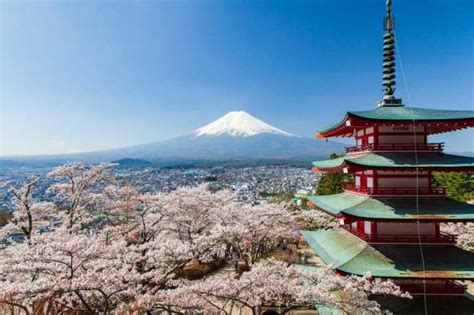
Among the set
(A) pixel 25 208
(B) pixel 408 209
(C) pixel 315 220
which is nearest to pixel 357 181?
(B) pixel 408 209

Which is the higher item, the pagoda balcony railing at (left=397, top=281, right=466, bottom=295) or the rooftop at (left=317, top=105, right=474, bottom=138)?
the rooftop at (left=317, top=105, right=474, bottom=138)

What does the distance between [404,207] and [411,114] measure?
2636mm

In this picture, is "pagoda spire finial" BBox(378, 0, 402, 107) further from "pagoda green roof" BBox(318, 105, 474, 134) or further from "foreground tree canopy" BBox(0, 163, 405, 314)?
"foreground tree canopy" BBox(0, 163, 405, 314)

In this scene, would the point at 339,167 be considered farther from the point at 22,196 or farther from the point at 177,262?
the point at 22,196

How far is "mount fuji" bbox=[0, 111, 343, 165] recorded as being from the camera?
6678 inches

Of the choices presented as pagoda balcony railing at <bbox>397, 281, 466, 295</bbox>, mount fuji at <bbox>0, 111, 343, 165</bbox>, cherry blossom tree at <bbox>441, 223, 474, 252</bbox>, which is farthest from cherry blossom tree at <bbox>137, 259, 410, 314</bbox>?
mount fuji at <bbox>0, 111, 343, 165</bbox>

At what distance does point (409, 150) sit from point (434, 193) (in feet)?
4.35

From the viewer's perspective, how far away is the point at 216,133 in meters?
196

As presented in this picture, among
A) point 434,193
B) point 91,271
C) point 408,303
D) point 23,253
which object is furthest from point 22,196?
point 434,193

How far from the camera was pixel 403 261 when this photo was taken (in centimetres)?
789

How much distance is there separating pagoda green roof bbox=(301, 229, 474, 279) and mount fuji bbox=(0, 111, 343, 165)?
152005 millimetres

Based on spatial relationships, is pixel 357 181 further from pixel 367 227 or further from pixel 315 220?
pixel 315 220

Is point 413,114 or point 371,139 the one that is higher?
point 413,114

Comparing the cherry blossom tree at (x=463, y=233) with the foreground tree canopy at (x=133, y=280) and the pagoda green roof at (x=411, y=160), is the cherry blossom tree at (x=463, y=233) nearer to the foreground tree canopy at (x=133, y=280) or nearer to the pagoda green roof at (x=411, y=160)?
the pagoda green roof at (x=411, y=160)
